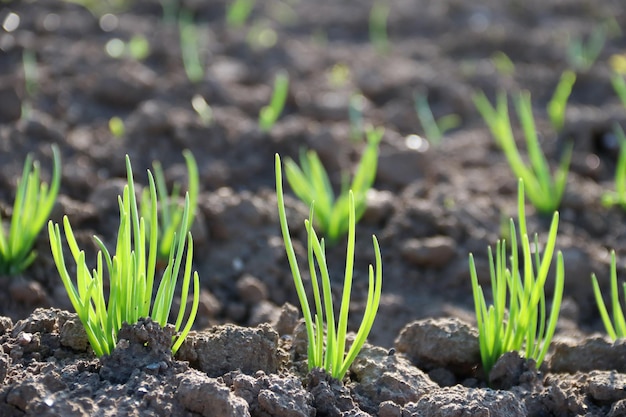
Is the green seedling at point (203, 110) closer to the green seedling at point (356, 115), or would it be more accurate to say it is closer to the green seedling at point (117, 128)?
the green seedling at point (117, 128)

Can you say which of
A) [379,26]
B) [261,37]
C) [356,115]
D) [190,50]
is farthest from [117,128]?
[379,26]

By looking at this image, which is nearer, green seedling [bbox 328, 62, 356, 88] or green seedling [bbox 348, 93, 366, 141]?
green seedling [bbox 348, 93, 366, 141]

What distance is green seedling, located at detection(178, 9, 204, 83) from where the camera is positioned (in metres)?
3.41

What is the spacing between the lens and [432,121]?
3.31m

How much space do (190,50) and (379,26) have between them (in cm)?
125

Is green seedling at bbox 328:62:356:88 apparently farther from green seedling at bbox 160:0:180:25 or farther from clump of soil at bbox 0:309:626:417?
clump of soil at bbox 0:309:626:417

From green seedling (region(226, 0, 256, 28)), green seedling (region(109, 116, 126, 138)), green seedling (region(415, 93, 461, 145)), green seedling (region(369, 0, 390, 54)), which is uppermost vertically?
green seedling (region(226, 0, 256, 28))

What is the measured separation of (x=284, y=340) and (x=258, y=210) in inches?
30.1

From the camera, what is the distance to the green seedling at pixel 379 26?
13.8 feet

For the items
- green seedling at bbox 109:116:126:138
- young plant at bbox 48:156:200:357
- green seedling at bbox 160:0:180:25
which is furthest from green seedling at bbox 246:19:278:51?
young plant at bbox 48:156:200:357

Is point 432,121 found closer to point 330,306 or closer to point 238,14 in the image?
point 238,14

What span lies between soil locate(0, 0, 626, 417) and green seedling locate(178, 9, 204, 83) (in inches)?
1.4

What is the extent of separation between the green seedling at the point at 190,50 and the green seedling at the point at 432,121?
0.89 m

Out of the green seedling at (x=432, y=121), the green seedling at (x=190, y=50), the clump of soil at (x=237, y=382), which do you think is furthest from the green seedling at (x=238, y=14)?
the clump of soil at (x=237, y=382)
